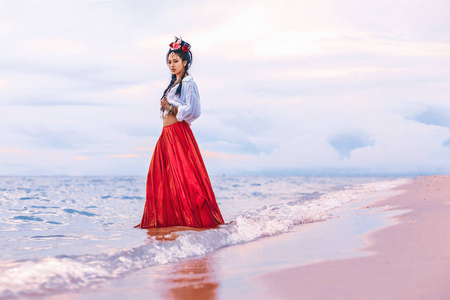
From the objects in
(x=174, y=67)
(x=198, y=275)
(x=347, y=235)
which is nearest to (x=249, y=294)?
(x=198, y=275)

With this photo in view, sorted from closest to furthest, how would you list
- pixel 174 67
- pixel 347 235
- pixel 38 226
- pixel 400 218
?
pixel 347 235 < pixel 400 218 < pixel 174 67 < pixel 38 226

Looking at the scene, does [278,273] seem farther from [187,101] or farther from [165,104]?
[165,104]

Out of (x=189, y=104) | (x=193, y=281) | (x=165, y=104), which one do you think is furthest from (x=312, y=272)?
(x=165, y=104)

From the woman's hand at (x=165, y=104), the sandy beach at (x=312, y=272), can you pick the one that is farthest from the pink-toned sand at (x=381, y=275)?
the woman's hand at (x=165, y=104)

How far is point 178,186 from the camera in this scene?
16.6 ft

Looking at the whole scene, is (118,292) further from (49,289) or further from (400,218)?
(400,218)

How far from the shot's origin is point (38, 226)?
649 cm

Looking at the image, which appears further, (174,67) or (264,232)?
(174,67)

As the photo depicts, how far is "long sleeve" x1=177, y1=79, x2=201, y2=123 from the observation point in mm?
5047

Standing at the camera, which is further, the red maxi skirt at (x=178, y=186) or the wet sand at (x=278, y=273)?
the red maxi skirt at (x=178, y=186)

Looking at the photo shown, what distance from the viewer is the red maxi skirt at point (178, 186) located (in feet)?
16.5

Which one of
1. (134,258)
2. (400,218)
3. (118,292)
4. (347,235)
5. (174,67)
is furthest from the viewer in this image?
(174,67)

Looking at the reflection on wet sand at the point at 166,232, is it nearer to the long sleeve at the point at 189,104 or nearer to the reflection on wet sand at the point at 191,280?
the reflection on wet sand at the point at 191,280

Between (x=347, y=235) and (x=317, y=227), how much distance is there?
36.3 inches
